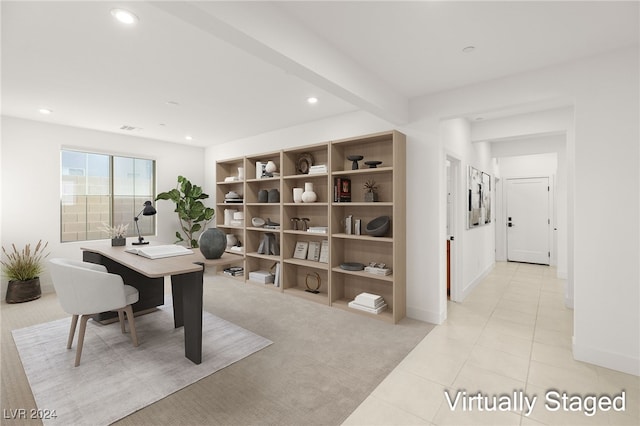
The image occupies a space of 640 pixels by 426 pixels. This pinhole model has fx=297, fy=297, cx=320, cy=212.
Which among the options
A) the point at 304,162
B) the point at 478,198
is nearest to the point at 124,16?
the point at 304,162

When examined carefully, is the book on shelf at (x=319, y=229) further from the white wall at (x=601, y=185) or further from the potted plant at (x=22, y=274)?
the potted plant at (x=22, y=274)

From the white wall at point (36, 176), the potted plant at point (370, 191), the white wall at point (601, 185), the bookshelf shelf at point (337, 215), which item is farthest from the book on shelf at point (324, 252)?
the white wall at point (36, 176)

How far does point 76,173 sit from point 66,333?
2932 mm

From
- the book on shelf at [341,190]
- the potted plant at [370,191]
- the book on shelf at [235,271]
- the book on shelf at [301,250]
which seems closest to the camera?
the potted plant at [370,191]

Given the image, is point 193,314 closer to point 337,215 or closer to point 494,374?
point 337,215

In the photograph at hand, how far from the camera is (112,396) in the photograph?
6.56ft

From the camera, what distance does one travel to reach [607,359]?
2.39 m

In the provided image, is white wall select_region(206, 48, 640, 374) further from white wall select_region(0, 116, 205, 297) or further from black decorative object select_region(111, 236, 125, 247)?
white wall select_region(0, 116, 205, 297)

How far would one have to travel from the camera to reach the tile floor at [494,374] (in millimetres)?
1850

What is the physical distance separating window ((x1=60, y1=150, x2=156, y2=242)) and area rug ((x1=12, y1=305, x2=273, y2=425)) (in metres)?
2.11

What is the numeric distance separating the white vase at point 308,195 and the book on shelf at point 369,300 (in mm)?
1436

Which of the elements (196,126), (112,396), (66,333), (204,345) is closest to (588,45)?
(204,345)

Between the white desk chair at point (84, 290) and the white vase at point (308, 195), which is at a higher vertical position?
the white vase at point (308, 195)

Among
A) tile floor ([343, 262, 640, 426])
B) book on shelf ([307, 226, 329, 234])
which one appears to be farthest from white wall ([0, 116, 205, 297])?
tile floor ([343, 262, 640, 426])
